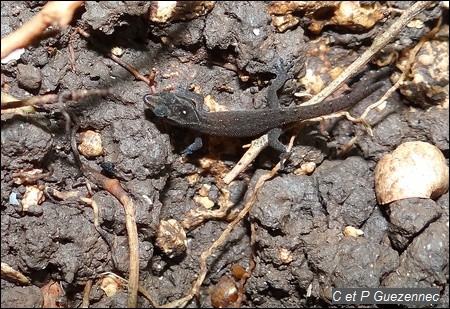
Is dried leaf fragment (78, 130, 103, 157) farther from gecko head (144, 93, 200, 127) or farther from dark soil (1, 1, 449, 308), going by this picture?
gecko head (144, 93, 200, 127)

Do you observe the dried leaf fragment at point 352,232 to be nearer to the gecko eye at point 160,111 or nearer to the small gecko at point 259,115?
the small gecko at point 259,115

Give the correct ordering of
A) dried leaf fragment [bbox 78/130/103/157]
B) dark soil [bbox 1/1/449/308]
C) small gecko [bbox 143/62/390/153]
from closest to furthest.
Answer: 1. dark soil [bbox 1/1/449/308]
2. dried leaf fragment [bbox 78/130/103/157]
3. small gecko [bbox 143/62/390/153]

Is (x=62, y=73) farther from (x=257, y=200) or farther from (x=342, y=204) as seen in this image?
(x=342, y=204)

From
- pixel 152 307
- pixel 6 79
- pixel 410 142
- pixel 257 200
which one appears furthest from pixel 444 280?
pixel 6 79

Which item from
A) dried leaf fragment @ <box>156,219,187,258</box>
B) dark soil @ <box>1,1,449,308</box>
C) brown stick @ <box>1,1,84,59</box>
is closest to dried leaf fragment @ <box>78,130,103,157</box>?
dark soil @ <box>1,1,449,308</box>

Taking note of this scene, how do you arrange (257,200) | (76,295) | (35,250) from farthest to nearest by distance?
(257,200) < (76,295) < (35,250)
